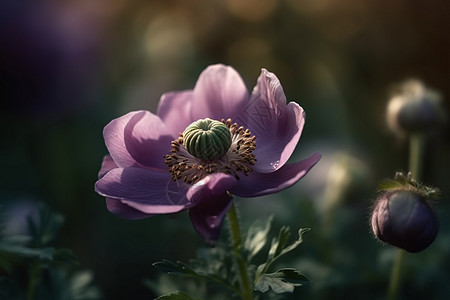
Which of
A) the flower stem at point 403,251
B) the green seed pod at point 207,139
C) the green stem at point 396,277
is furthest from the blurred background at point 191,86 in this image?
the green seed pod at point 207,139

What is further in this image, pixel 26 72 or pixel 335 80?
pixel 335 80

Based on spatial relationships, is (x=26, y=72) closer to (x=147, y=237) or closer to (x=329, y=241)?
(x=147, y=237)

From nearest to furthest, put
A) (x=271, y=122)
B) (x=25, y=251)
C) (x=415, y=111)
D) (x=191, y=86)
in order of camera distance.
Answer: (x=25, y=251) < (x=271, y=122) < (x=415, y=111) < (x=191, y=86)

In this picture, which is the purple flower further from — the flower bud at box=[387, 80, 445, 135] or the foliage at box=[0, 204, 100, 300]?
the flower bud at box=[387, 80, 445, 135]

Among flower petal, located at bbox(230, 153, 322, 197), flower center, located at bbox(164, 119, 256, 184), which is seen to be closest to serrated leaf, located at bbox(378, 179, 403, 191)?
flower petal, located at bbox(230, 153, 322, 197)

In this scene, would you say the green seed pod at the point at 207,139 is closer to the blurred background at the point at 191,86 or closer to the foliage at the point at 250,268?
the foliage at the point at 250,268

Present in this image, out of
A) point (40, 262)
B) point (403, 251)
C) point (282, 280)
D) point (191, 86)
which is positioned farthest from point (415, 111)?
point (191, 86)

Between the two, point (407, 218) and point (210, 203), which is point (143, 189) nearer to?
point (210, 203)

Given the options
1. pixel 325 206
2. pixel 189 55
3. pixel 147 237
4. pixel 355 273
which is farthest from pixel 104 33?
pixel 355 273
